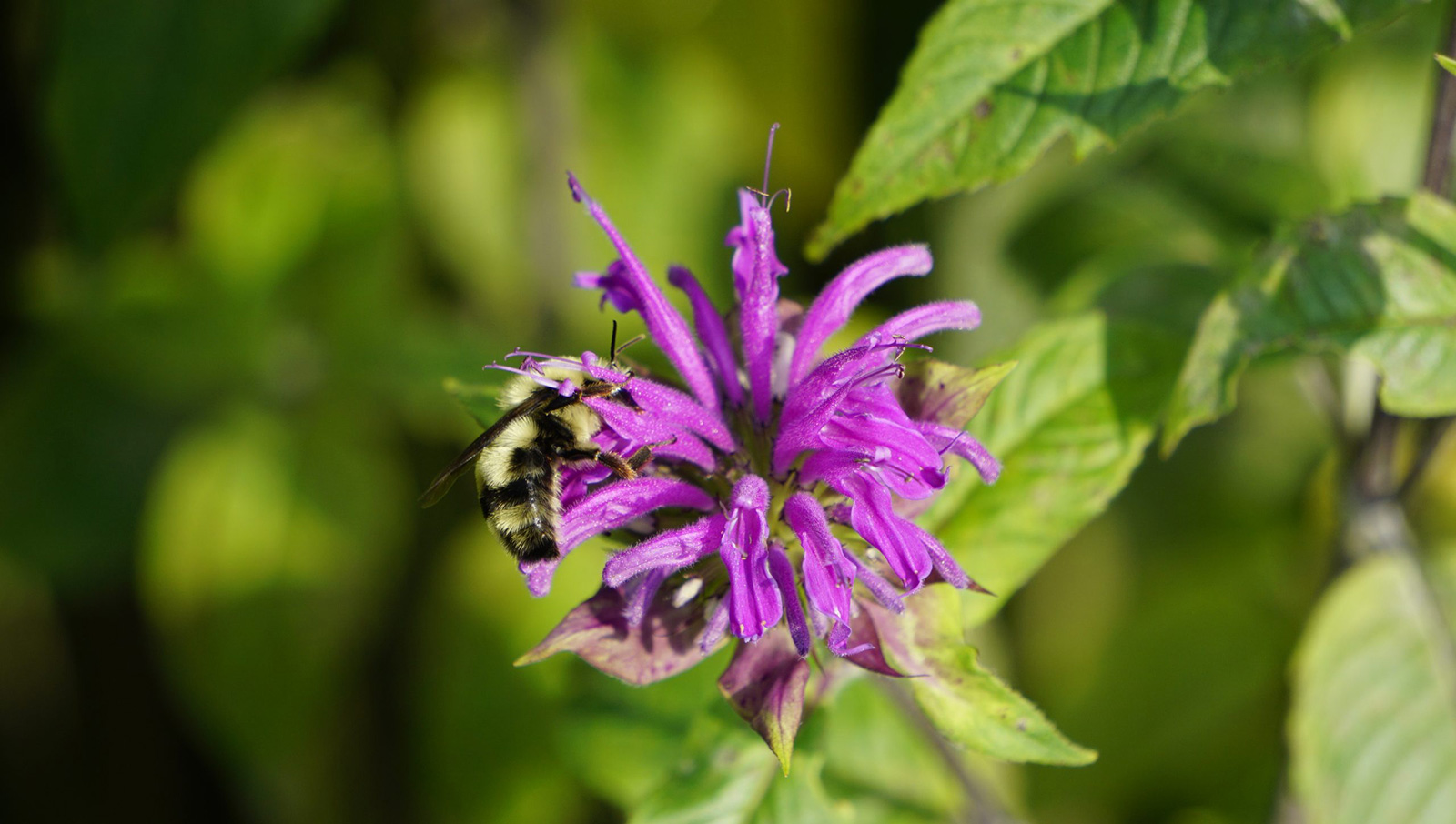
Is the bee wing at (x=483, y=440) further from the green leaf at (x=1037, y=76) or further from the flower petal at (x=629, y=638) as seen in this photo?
the green leaf at (x=1037, y=76)

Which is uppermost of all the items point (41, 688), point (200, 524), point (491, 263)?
point (491, 263)

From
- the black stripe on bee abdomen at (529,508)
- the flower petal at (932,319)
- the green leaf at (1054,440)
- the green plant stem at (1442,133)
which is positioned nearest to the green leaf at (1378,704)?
the green plant stem at (1442,133)

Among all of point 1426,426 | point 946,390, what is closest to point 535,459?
point 946,390

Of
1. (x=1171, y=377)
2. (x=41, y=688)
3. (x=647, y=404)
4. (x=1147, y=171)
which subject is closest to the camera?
(x=647, y=404)

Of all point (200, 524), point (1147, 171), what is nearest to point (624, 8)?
point (1147, 171)

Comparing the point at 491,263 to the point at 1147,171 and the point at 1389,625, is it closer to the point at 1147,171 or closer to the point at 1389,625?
the point at 1147,171

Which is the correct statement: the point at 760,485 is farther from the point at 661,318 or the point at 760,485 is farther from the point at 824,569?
the point at 661,318
